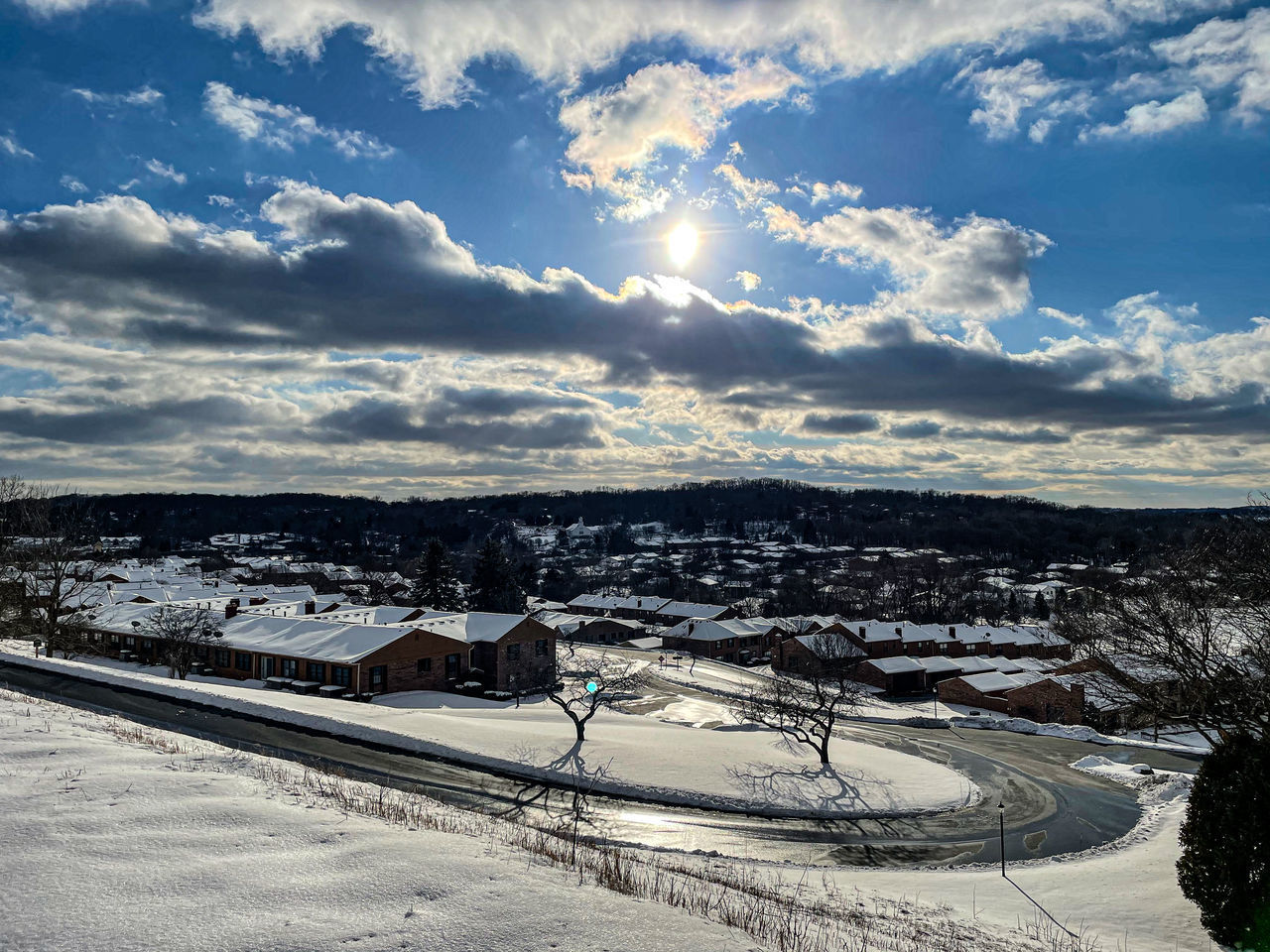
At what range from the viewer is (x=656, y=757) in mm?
27859

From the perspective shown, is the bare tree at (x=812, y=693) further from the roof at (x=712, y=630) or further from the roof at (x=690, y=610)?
the roof at (x=690, y=610)

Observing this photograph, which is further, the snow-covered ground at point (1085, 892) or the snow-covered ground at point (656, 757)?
the snow-covered ground at point (656, 757)

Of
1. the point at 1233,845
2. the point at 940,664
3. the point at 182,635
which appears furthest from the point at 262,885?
the point at 940,664

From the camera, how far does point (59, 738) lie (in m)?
13.0

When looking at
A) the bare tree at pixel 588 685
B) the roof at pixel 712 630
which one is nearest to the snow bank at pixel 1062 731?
the bare tree at pixel 588 685

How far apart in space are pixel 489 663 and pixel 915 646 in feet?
190

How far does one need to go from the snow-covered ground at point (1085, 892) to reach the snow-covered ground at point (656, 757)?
601cm

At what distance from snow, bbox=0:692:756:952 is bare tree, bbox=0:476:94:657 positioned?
38.5 metres

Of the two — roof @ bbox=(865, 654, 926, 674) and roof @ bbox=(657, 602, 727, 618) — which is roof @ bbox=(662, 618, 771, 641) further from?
roof @ bbox=(865, 654, 926, 674)

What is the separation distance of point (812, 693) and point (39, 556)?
161ft

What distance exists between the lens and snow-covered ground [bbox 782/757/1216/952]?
605 inches

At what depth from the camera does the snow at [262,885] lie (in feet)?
20.7

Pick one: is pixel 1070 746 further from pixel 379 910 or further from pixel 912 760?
pixel 379 910

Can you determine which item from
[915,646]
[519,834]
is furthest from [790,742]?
[915,646]
